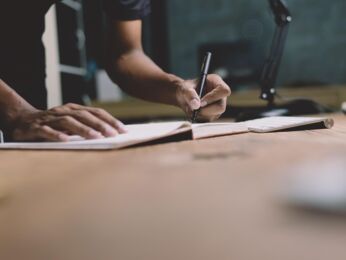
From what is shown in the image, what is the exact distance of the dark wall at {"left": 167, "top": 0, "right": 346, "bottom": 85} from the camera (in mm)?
3592

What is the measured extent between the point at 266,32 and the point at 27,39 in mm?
2647

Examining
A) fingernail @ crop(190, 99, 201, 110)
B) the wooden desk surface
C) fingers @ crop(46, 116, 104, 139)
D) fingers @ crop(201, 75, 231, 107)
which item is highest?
fingers @ crop(201, 75, 231, 107)

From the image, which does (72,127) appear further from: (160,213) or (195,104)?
(160,213)

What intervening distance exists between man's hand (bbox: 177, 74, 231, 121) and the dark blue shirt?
53cm

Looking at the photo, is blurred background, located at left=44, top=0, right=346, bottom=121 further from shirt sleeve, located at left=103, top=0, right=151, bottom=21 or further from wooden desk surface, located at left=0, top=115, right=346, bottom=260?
wooden desk surface, located at left=0, top=115, right=346, bottom=260

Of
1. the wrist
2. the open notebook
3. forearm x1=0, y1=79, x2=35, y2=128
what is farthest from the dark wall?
forearm x1=0, y1=79, x2=35, y2=128

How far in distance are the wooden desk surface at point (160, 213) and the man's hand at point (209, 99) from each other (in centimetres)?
48

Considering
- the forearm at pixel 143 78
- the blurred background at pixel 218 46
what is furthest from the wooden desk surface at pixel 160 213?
the blurred background at pixel 218 46

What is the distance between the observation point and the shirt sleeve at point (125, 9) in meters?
1.47

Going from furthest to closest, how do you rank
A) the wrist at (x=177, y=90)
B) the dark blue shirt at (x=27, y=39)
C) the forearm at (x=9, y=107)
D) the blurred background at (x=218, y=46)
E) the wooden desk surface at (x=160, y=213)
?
the blurred background at (x=218, y=46) → the dark blue shirt at (x=27, y=39) → the wrist at (x=177, y=90) → the forearm at (x=9, y=107) → the wooden desk surface at (x=160, y=213)

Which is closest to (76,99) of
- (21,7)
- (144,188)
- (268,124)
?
(21,7)

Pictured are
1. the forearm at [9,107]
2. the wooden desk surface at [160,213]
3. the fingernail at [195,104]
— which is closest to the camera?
the wooden desk surface at [160,213]

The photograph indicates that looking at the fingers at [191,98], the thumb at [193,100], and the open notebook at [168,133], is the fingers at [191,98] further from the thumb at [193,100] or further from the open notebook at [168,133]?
the open notebook at [168,133]

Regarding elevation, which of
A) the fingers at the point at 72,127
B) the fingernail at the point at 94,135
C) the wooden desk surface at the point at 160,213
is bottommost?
the wooden desk surface at the point at 160,213
